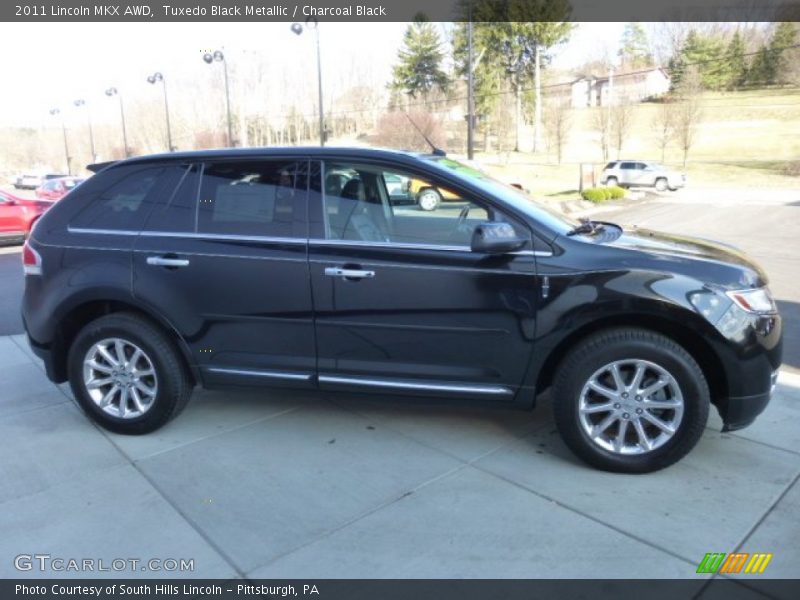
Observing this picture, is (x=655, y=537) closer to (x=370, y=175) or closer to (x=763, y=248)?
(x=370, y=175)

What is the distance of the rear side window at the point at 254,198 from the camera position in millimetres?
3736

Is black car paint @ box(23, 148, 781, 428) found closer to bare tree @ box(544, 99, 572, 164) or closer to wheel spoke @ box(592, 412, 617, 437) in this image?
wheel spoke @ box(592, 412, 617, 437)

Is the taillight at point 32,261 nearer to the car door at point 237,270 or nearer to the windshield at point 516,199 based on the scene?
the car door at point 237,270

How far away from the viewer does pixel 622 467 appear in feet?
11.1

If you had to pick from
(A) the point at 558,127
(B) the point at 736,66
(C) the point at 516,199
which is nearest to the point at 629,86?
(B) the point at 736,66

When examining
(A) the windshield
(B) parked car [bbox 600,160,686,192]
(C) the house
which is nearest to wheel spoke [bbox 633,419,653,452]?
(A) the windshield

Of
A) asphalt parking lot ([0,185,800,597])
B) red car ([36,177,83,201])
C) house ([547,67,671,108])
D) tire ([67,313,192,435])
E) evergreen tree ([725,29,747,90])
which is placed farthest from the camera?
house ([547,67,671,108])

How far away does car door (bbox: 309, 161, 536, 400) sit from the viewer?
135 inches

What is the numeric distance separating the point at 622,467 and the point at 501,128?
58.8m

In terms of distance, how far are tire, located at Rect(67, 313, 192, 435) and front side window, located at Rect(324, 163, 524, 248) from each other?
1296 mm

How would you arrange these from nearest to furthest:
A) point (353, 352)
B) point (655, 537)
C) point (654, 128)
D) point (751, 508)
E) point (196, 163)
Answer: point (655, 537)
point (751, 508)
point (353, 352)
point (196, 163)
point (654, 128)

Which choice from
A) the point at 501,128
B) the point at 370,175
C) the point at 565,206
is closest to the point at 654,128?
the point at 501,128

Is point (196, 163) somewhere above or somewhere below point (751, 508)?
above

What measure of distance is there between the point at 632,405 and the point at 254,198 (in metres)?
2.44
